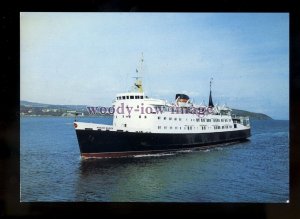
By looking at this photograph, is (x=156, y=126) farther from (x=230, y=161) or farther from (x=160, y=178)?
(x=230, y=161)

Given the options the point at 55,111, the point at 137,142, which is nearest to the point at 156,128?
the point at 137,142

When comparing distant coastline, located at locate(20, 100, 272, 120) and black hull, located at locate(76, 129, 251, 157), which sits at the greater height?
distant coastline, located at locate(20, 100, 272, 120)

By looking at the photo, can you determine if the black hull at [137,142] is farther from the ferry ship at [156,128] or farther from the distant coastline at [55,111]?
the distant coastline at [55,111]

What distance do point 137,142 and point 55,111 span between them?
25.1 inches

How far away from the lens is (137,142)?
3.21 metres

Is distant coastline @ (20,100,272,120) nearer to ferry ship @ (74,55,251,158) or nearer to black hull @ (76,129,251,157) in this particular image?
ferry ship @ (74,55,251,158)

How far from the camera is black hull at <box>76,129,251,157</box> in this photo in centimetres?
319

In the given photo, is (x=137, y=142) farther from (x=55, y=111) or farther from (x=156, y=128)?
(x=55, y=111)

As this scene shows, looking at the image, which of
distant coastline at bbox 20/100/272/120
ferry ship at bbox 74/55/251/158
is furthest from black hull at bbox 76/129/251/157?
distant coastline at bbox 20/100/272/120

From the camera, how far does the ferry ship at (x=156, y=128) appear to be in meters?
3.07

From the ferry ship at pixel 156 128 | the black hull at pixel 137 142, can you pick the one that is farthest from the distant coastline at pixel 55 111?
the black hull at pixel 137 142

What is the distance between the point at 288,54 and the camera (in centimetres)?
296

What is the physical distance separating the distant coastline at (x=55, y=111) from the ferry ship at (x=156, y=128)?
0.25 feet
